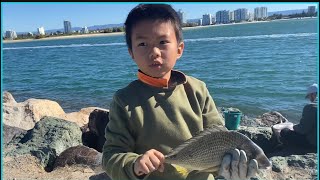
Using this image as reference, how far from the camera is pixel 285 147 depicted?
6.80 meters

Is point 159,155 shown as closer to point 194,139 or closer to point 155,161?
point 155,161

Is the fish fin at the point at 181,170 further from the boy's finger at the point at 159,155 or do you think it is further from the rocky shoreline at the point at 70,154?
the rocky shoreline at the point at 70,154

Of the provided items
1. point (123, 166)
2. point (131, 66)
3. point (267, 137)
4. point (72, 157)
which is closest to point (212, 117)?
point (123, 166)

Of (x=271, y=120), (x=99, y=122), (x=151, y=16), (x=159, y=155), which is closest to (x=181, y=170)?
(x=159, y=155)

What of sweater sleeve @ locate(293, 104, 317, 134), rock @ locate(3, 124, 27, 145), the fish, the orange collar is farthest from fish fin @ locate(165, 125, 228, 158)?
rock @ locate(3, 124, 27, 145)

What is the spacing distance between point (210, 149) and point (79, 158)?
394cm

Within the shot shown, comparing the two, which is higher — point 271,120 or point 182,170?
point 182,170

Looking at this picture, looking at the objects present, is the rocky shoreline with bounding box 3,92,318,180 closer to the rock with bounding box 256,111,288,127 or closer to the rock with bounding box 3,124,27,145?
the rock with bounding box 3,124,27,145

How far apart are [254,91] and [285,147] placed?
8831 mm

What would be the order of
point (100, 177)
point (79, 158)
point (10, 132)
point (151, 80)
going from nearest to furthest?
point (151, 80), point (100, 177), point (79, 158), point (10, 132)

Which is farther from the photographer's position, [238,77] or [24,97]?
[238,77]

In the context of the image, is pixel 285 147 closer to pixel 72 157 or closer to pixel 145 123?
pixel 72 157

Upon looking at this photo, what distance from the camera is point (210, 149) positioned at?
1.99m

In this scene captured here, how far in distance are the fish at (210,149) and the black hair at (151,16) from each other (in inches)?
20.9
